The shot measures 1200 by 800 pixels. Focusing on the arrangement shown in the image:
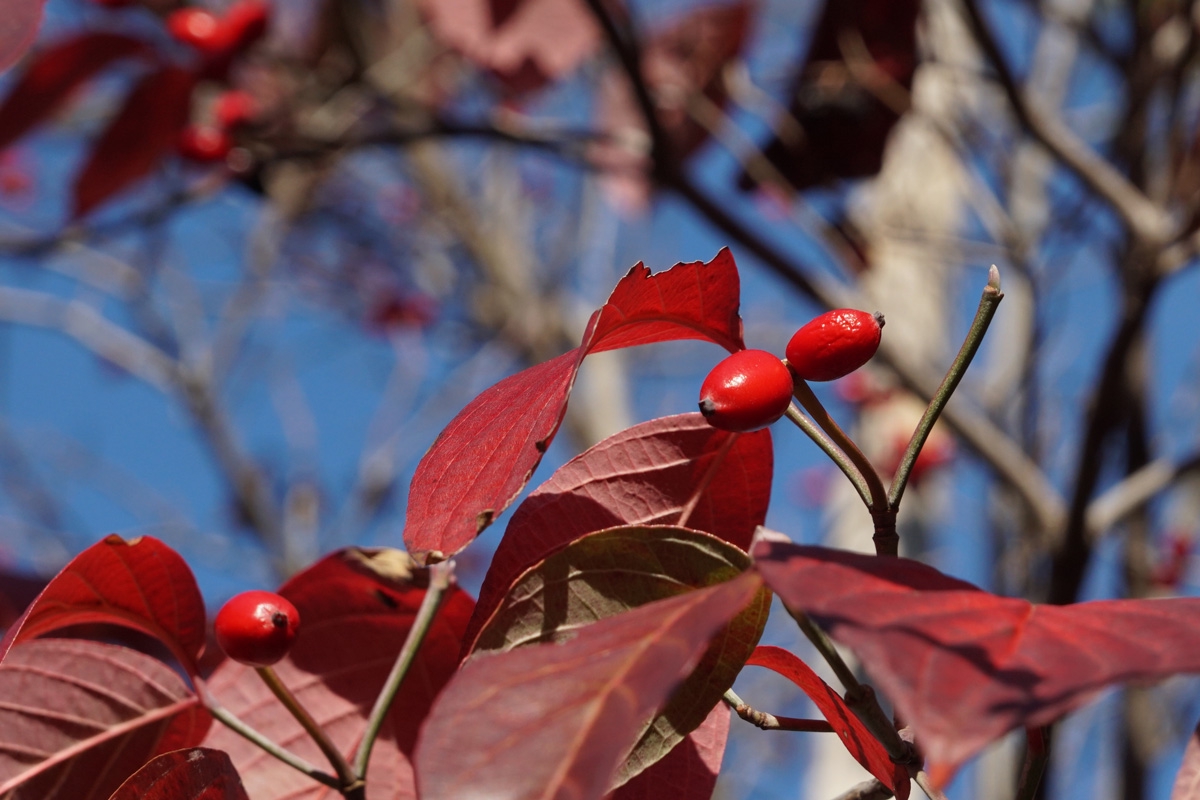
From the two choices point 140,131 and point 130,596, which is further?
point 140,131

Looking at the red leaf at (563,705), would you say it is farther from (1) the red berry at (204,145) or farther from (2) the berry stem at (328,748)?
(1) the red berry at (204,145)

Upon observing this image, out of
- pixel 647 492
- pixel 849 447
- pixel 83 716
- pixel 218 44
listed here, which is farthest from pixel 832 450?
pixel 218 44

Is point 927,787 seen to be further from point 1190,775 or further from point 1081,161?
point 1081,161

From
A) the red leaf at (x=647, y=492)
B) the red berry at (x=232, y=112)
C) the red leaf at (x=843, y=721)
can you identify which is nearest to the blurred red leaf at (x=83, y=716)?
the red leaf at (x=647, y=492)

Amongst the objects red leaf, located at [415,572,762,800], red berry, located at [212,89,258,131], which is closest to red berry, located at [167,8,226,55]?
red berry, located at [212,89,258,131]

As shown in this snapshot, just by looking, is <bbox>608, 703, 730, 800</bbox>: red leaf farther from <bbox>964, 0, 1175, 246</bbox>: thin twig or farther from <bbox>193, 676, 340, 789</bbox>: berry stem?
<bbox>964, 0, 1175, 246</bbox>: thin twig

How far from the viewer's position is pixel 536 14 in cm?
159

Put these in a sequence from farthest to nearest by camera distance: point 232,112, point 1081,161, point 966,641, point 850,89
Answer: point 232,112, point 850,89, point 1081,161, point 966,641

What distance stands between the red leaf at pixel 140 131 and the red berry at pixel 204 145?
0.19 m

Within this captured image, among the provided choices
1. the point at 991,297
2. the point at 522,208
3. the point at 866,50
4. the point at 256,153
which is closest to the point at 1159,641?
the point at 991,297

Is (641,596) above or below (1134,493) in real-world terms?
above

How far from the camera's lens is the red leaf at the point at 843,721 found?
1.48 feet

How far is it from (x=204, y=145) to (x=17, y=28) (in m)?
1.16

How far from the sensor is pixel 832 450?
1.45 feet
